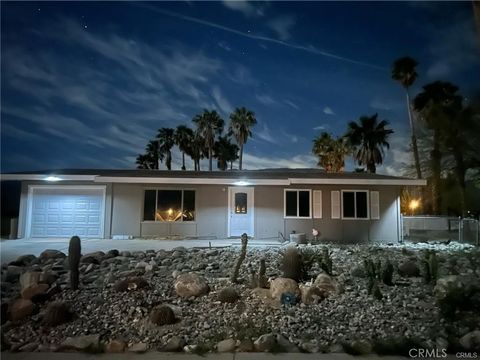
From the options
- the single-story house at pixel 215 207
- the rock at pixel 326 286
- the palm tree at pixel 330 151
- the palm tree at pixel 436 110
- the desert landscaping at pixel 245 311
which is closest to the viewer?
the desert landscaping at pixel 245 311

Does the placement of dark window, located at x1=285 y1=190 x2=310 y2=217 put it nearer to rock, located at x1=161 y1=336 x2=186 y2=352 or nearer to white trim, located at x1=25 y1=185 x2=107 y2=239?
white trim, located at x1=25 y1=185 x2=107 y2=239

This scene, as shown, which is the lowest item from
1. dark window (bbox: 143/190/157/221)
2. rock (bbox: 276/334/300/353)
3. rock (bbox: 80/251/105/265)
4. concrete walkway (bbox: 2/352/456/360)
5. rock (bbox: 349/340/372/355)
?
concrete walkway (bbox: 2/352/456/360)

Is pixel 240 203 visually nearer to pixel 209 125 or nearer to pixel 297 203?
pixel 297 203

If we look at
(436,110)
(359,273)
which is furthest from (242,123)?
(359,273)

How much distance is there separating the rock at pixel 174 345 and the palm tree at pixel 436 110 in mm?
17541

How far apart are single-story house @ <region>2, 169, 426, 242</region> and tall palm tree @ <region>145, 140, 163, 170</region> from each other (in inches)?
1043

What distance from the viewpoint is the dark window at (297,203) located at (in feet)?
47.7

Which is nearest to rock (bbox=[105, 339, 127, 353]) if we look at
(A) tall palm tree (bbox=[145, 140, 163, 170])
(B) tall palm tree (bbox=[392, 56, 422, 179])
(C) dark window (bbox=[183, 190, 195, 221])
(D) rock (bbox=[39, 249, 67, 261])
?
(D) rock (bbox=[39, 249, 67, 261])

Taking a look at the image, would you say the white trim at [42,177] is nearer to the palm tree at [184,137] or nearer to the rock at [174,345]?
the rock at [174,345]

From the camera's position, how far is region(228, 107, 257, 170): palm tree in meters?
33.2

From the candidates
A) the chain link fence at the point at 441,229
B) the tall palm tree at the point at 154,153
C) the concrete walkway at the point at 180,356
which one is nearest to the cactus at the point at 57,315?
the concrete walkway at the point at 180,356

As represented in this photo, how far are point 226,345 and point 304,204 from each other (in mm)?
10981

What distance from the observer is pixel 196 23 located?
1055 centimetres

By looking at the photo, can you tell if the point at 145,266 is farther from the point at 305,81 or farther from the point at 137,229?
the point at 305,81
